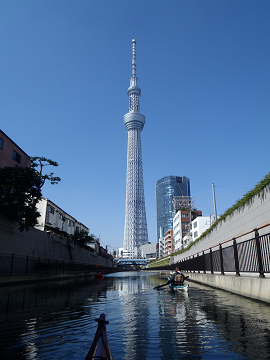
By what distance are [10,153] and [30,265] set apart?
17194 mm

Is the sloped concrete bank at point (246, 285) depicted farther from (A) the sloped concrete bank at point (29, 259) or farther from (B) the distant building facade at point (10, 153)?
(B) the distant building facade at point (10, 153)

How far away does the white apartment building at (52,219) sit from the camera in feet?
177

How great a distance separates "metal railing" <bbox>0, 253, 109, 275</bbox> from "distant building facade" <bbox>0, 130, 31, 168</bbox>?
13950 millimetres

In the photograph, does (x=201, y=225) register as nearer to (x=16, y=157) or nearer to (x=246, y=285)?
(x=16, y=157)

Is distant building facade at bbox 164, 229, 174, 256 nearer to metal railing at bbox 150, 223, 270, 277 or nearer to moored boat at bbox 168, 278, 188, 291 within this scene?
metal railing at bbox 150, 223, 270, 277

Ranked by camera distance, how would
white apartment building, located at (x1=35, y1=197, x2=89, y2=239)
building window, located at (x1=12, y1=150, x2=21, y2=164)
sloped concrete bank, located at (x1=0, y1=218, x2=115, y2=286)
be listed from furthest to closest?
white apartment building, located at (x1=35, y1=197, x2=89, y2=239), building window, located at (x1=12, y1=150, x2=21, y2=164), sloped concrete bank, located at (x1=0, y1=218, x2=115, y2=286)

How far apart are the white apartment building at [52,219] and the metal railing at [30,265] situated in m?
17.4

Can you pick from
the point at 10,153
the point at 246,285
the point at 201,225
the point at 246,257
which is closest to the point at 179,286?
the point at 246,257

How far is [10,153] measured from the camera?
40125mm

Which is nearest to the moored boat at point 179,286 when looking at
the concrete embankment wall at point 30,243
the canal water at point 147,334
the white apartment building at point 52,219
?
the canal water at point 147,334

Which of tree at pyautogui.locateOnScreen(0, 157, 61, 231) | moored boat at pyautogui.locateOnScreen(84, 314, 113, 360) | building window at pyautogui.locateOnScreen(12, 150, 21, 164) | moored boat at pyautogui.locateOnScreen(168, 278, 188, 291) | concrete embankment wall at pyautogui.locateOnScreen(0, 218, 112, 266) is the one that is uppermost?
building window at pyautogui.locateOnScreen(12, 150, 21, 164)

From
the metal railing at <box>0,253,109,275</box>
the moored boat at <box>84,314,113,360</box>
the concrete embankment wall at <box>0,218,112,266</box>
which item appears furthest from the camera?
the concrete embankment wall at <box>0,218,112,266</box>

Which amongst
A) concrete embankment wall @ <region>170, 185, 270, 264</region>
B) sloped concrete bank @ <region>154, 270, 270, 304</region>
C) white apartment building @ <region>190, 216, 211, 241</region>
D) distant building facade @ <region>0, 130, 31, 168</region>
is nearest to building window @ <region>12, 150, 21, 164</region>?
distant building facade @ <region>0, 130, 31, 168</region>

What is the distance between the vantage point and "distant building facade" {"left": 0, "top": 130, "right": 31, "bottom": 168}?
37969 millimetres
